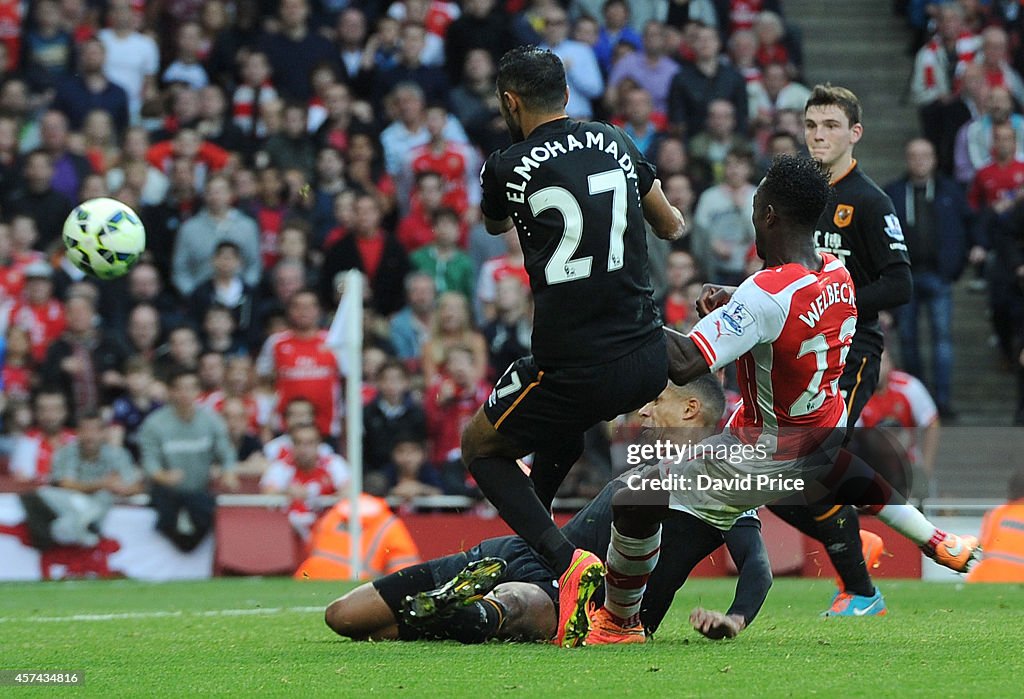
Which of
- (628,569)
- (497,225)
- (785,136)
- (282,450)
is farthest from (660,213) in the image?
(785,136)

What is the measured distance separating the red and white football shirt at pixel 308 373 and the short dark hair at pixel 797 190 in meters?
7.47

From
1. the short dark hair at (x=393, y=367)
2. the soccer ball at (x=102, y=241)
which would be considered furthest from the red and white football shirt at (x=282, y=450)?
the soccer ball at (x=102, y=241)

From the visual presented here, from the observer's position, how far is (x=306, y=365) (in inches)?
528

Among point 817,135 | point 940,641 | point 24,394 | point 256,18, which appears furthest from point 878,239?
point 256,18

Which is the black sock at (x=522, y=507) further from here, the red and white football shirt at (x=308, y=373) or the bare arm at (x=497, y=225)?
the red and white football shirt at (x=308, y=373)

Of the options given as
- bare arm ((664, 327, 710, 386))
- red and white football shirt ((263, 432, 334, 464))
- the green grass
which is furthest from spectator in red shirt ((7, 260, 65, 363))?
bare arm ((664, 327, 710, 386))

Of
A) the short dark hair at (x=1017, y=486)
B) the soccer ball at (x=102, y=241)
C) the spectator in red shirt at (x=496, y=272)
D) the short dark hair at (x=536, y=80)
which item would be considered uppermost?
the short dark hair at (x=536, y=80)

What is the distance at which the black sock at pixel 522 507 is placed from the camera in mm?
6055

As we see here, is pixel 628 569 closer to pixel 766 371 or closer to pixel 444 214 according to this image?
pixel 766 371

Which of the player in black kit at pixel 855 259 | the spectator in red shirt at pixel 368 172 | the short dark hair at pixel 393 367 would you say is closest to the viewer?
the player in black kit at pixel 855 259

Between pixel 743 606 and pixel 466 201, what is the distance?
9.09 metres

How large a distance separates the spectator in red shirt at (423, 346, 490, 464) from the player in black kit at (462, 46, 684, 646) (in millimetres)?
6690

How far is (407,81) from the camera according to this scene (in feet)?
52.3

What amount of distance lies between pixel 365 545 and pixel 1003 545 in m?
4.44
